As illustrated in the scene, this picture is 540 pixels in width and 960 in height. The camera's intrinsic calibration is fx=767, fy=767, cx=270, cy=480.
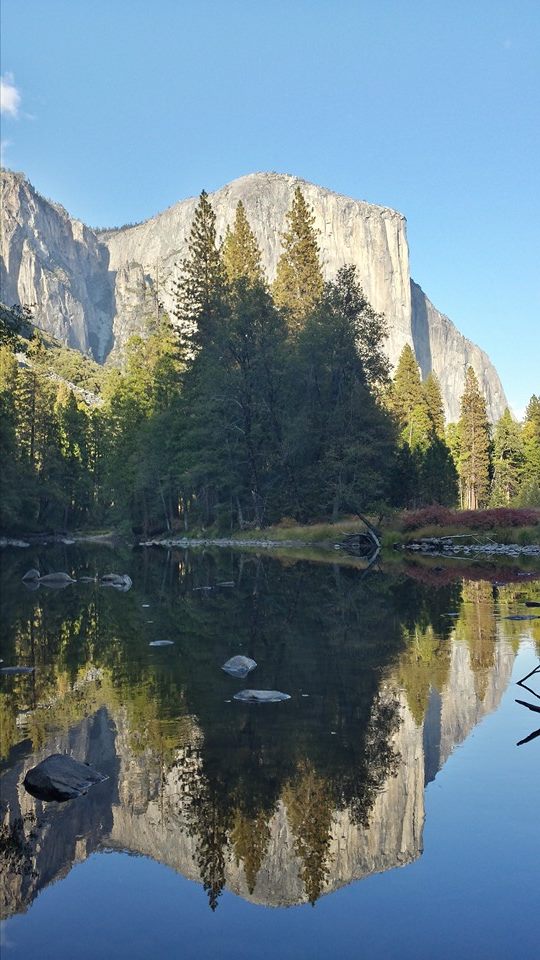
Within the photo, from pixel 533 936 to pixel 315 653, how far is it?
29.2ft

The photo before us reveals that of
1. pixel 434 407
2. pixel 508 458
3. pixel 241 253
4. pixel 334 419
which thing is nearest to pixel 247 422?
pixel 334 419

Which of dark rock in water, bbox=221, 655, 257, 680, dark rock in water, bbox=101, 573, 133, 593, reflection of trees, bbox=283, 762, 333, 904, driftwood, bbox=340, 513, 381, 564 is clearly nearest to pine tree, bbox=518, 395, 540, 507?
driftwood, bbox=340, 513, 381, 564

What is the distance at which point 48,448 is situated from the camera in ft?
257

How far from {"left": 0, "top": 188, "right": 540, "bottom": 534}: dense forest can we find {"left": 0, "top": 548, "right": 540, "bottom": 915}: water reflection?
1803 centimetres

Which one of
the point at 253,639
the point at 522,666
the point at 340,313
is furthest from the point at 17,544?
the point at 522,666

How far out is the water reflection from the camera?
632 centimetres

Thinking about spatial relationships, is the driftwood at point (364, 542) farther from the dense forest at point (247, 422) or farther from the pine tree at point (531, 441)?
the pine tree at point (531, 441)

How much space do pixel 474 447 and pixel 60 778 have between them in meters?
83.9

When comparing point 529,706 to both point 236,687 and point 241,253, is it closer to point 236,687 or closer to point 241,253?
point 236,687

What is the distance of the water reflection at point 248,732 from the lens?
632 cm

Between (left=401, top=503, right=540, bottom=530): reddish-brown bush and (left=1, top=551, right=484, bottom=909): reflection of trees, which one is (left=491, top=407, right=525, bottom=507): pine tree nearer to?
(left=401, top=503, right=540, bottom=530): reddish-brown bush

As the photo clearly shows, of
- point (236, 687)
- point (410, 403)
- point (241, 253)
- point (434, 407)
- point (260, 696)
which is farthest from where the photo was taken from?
point (434, 407)

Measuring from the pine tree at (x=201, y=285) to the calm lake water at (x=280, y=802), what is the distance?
53.0 m

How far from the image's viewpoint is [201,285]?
67.7 metres
